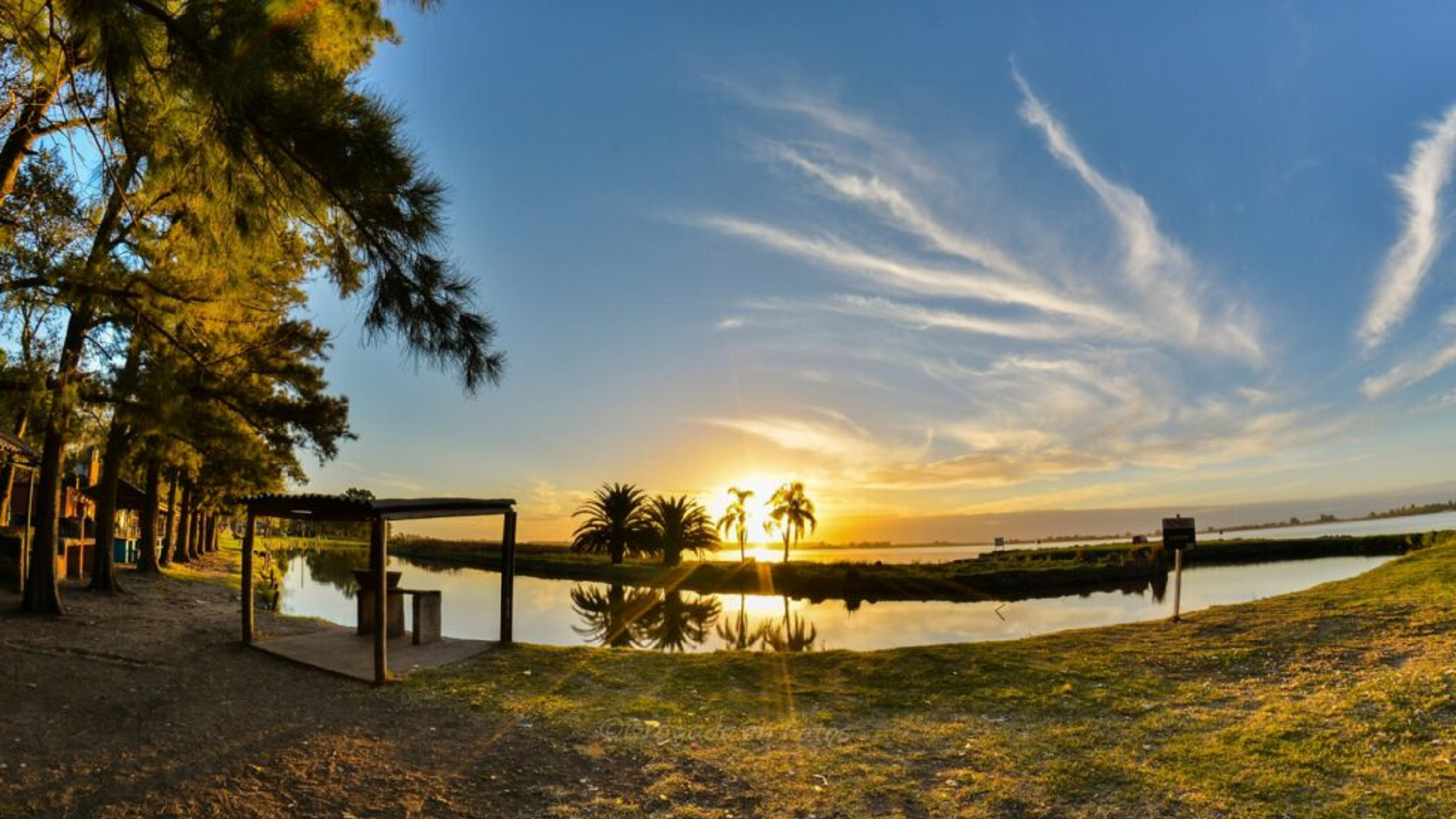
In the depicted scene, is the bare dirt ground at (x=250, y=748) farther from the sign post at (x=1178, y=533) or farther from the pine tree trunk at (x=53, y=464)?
the sign post at (x=1178, y=533)

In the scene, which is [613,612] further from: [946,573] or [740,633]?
[946,573]

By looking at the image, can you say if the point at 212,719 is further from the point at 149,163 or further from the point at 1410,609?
the point at 1410,609

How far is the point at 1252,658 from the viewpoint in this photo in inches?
403

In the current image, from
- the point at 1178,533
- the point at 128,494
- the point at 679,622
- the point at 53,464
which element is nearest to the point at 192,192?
the point at 53,464

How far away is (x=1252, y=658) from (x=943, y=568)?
31.5 meters

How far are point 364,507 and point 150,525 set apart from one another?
1888 cm

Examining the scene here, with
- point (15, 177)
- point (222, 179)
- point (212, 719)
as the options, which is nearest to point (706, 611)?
point (212, 719)

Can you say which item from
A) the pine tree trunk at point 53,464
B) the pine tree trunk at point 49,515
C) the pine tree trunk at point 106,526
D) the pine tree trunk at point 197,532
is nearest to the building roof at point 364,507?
the pine tree trunk at point 53,464

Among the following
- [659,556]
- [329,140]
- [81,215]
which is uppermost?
[81,215]

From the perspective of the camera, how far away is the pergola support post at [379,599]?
955 cm

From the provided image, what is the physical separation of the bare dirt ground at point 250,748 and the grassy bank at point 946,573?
85.7ft

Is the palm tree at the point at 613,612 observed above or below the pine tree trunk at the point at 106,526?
below

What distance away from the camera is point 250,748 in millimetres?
6895

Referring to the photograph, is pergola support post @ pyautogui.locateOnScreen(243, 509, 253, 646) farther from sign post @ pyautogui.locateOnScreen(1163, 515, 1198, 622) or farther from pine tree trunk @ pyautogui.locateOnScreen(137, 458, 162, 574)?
sign post @ pyautogui.locateOnScreen(1163, 515, 1198, 622)
